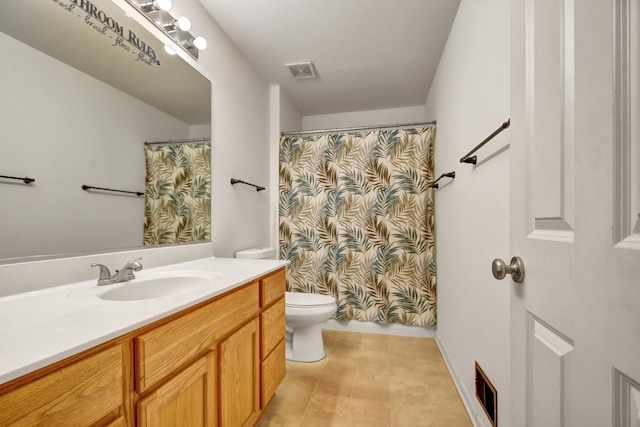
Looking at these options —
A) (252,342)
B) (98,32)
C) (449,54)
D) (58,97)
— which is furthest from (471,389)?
(98,32)

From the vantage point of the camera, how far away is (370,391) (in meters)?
1.65

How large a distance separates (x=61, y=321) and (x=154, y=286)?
53 cm

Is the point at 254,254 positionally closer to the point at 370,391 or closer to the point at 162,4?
the point at 370,391

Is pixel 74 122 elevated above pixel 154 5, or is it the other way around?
pixel 154 5

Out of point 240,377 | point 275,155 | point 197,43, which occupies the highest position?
point 197,43

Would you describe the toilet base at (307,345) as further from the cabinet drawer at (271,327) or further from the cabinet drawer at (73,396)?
the cabinet drawer at (73,396)

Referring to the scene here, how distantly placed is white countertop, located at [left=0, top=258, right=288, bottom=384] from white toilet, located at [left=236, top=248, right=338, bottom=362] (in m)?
0.99

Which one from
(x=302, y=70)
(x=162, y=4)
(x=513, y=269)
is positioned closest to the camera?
(x=513, y=269)

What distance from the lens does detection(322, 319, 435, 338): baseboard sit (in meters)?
2.43

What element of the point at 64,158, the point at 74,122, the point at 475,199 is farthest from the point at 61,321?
the point at 475,199

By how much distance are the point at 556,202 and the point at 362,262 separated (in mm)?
2055

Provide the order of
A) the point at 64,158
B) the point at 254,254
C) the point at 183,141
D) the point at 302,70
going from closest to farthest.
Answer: the point at 64,158, the point at 183,141, the point at 254,254, the point at 302,70

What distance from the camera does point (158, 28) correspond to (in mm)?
1433

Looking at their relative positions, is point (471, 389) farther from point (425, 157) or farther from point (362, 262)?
point (425, 157)
